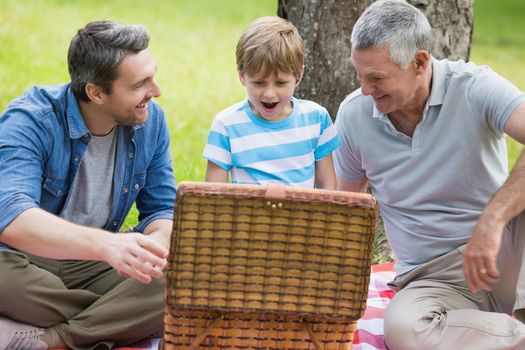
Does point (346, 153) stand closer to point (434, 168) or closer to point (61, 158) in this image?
point (434, 168)

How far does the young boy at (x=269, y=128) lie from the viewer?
3.52 meters

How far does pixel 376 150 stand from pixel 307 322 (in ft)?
3.32

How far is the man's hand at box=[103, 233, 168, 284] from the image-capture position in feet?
9.32

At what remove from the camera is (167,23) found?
542 inches

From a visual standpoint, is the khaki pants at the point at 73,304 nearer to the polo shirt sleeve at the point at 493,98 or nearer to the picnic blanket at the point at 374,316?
the picnic blanket at the point at 374,316

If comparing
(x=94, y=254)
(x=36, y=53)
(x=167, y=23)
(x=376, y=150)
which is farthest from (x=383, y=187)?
(x=167, y=23)

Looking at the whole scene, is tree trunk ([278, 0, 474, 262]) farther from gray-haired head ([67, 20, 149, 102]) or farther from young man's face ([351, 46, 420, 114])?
gray-haired head ([67, 20, 149, 102])

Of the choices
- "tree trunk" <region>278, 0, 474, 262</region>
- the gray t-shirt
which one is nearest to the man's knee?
the gray t-shirt

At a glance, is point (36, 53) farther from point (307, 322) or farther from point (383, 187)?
point (307, 322)

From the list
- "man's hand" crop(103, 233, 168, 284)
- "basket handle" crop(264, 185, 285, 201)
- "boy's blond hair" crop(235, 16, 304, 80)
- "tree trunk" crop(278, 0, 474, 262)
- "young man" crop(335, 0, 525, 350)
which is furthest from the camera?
"tree trunk" crop(278, 0, 474, 262)

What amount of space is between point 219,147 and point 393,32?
0.83m

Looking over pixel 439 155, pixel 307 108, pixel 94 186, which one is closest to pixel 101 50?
pixel 94 186

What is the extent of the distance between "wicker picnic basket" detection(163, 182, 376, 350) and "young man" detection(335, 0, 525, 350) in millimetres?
688

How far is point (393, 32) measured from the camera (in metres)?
3.45
